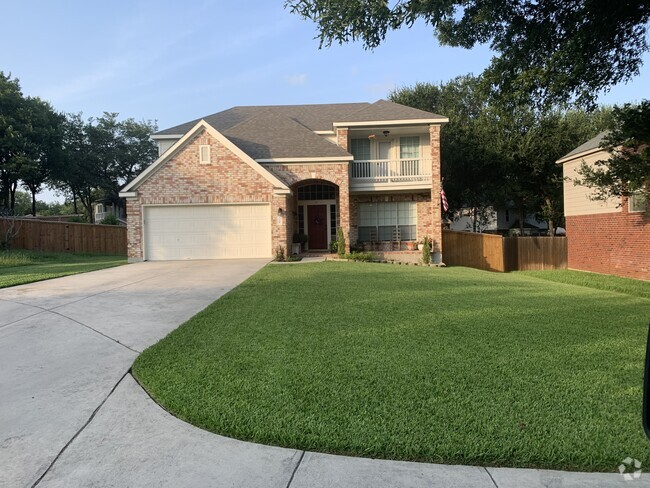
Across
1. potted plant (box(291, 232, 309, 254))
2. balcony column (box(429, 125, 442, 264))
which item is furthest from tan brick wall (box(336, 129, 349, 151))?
potted plant (box(291, 232, 309, 254))

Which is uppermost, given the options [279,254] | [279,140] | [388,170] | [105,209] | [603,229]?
[279,140]

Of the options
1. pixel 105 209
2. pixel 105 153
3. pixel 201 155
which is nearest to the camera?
pixel 201 155

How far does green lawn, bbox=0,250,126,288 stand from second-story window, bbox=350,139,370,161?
11293 mm

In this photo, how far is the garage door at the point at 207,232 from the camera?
17828 millimetres

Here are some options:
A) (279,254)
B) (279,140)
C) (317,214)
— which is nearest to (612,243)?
(317,214)

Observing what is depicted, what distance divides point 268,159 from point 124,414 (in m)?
16.0

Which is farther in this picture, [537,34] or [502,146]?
[502,146]

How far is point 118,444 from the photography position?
11.0 feet

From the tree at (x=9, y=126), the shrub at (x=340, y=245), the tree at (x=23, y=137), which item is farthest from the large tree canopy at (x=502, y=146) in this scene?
the tree at (x=9, y=126)

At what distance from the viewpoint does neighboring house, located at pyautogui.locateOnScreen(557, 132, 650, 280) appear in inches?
591

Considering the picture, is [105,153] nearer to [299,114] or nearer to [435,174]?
[299,114]

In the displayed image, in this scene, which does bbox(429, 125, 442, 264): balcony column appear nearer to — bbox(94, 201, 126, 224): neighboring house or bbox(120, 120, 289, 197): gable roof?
bbox(120, 120, 289, 197): gable roof

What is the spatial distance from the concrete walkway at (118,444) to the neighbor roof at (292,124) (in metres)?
13.8

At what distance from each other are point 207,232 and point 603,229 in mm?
15337
